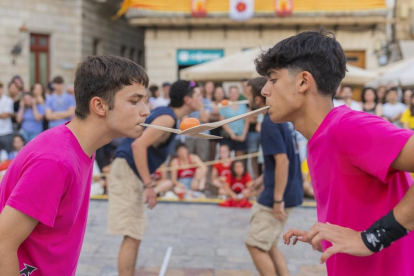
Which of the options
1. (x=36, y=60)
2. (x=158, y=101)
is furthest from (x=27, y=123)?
(x=36, y=60)

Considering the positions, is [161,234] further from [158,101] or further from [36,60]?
[36,60]

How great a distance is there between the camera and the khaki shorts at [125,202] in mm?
4895

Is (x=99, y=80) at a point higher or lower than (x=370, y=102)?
higher

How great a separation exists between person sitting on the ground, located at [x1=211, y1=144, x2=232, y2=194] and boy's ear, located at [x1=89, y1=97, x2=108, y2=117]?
7.19 metres

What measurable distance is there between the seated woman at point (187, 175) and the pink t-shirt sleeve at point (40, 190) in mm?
7591

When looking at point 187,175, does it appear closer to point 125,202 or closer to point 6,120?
point 6,120

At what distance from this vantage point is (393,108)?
415 inches

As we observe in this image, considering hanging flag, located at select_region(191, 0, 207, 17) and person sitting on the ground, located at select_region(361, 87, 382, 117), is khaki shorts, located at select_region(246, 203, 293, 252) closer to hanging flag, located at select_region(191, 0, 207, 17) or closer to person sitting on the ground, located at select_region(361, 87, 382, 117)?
person sitting on the ground, located at select_region(361, 87, 382, 117)

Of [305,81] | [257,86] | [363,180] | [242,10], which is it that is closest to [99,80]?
[305,81]

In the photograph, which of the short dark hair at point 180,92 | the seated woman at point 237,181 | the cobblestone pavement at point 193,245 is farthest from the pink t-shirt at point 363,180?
the seated woman at point 237,181

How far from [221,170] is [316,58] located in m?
7.82

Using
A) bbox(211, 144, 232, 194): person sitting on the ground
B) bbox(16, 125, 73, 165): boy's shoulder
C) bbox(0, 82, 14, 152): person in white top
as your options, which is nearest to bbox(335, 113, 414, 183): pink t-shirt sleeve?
bbox(16, 125, 73, 165): boy's shoulder

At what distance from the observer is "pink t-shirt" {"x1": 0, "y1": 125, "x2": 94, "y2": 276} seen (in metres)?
2.14

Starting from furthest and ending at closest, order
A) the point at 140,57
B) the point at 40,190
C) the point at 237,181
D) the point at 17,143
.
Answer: the point at 140,57
the point at 17,143
the point at 237,181
the point at 40,190
